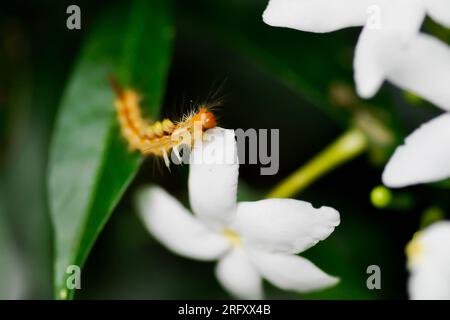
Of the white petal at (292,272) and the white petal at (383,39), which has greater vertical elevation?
the white petal at (383,39)

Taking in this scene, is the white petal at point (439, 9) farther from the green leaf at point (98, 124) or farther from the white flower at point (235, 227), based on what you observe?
the green leaf at point (98, 124)

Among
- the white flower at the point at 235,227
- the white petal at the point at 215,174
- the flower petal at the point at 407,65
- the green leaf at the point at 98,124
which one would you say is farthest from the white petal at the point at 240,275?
the flower petal at the point at 407,65

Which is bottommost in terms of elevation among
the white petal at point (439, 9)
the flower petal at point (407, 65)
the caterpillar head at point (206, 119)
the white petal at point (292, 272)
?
the white petal at point (292, 272)

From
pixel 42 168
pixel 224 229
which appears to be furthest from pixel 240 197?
pixel 42 168

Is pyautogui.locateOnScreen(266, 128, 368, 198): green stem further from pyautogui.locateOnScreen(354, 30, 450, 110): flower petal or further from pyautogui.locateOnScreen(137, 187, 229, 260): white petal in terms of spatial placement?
pyautogui.locateOnScreen(354, 30, 450, 110): flower petal

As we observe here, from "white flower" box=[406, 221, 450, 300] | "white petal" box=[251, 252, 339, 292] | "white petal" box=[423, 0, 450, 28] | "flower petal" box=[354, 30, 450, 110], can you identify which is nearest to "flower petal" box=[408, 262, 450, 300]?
"white flower" box=[406, 221, 450, 300]
